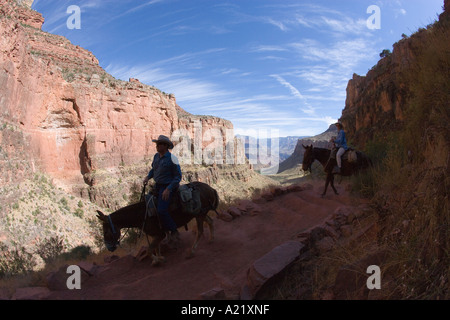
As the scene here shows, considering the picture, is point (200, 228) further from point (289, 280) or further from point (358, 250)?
point (358, 250)

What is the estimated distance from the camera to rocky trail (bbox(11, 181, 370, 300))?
3947mm

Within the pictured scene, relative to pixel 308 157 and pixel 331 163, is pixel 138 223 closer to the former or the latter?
pixel 308 157

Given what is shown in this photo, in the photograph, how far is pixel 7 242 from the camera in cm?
1830

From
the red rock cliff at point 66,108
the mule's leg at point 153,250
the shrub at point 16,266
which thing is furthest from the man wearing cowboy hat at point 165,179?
the red rock cliff at point 66,108

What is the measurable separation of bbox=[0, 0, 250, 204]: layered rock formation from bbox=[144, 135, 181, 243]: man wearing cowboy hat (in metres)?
23.3

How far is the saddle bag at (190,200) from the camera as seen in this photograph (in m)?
5.60

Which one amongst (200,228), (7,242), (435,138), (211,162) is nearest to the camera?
(435,138)

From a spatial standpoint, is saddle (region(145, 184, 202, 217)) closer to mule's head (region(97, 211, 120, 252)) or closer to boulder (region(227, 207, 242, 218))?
mule's head (region(97, 211, 120, 252))

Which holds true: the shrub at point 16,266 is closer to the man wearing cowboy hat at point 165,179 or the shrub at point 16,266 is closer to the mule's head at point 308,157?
the man wearing cowboy hat at point 165,179

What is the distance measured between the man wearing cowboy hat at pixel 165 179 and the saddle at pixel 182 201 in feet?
0.47

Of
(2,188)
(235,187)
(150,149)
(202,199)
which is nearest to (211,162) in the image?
(235,187)

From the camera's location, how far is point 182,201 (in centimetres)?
559
